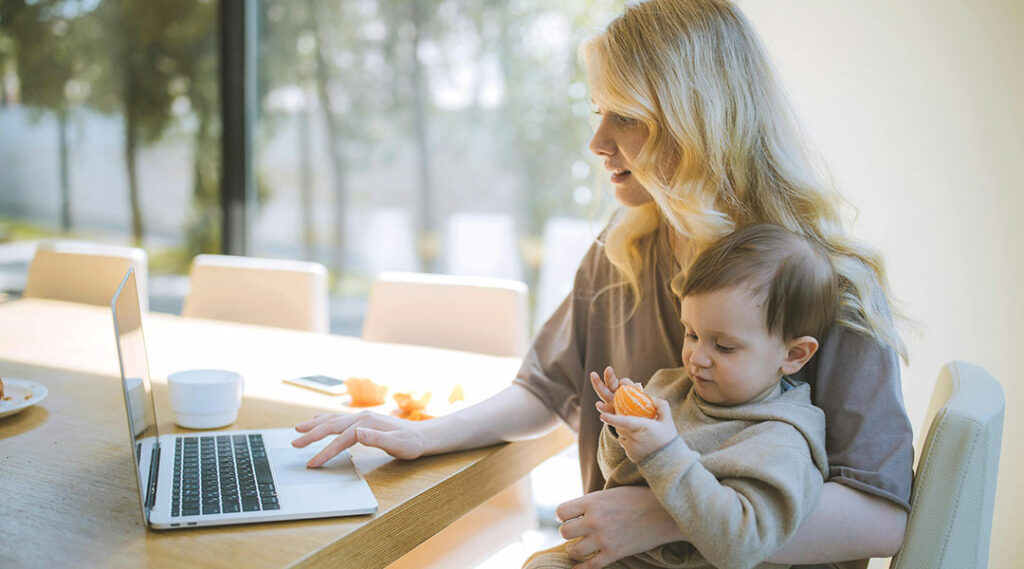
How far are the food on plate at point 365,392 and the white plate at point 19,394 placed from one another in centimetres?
55

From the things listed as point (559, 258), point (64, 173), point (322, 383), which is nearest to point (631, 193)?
point (322, 383)

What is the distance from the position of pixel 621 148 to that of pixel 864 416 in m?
0.58

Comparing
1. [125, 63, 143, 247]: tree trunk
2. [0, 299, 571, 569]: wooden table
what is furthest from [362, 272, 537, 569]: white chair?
[125, 63, 143, 247]: tree trunk

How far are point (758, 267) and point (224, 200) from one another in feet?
11.5

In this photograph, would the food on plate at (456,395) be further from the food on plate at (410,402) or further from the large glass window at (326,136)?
the large glass window at (326,136)

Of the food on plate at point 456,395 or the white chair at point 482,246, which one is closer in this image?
the food on plate at point 456,395

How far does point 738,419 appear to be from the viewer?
46.2 inches

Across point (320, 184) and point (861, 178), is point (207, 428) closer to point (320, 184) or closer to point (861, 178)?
point (861, 178)

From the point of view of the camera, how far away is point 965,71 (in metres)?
2.21

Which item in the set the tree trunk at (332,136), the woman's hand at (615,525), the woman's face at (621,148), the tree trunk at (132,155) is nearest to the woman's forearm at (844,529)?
the woman's hand at (615,525)

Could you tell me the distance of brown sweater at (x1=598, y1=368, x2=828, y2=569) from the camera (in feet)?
3.34

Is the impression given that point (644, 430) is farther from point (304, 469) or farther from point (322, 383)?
point (322, 383)

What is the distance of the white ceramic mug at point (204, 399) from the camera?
1.39m

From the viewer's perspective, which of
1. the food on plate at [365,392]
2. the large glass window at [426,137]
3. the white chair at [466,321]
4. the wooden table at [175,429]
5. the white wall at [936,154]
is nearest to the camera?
the wooden table at [175,429]
